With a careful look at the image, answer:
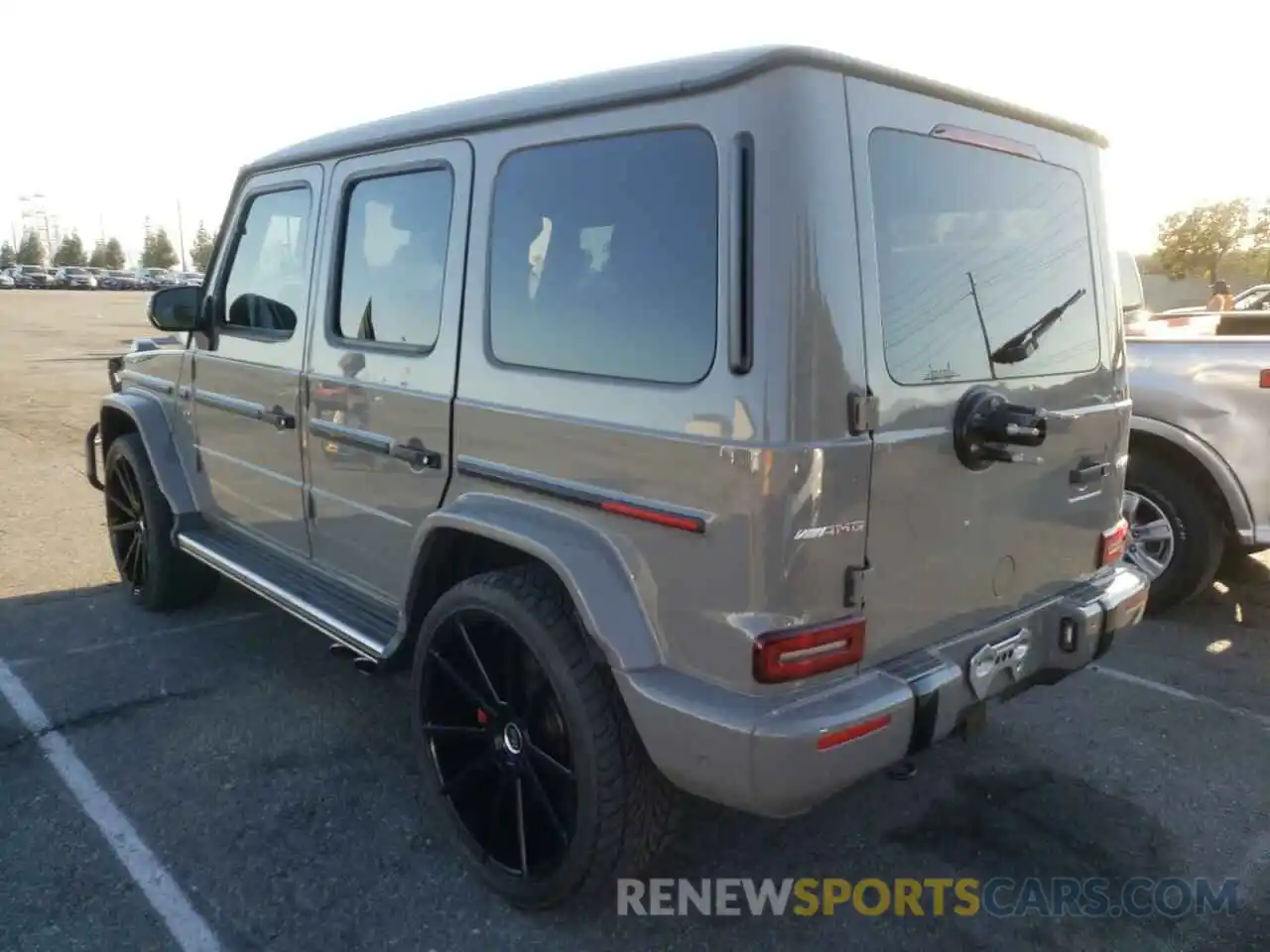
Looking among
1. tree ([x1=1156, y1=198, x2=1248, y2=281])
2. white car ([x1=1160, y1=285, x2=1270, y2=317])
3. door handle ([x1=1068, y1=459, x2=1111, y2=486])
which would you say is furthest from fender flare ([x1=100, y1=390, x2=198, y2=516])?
tree ([x1=1156, y1=198, x2=1248, y2=281])

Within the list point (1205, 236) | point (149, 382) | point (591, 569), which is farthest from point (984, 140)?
point (1205, 236)

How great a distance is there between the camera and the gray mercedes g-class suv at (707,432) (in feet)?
7.26

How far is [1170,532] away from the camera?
509 centimetres

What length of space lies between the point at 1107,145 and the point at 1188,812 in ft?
7.17

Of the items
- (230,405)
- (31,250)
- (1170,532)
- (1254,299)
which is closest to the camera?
(230,405)

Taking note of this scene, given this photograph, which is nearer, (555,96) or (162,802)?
(555,96)

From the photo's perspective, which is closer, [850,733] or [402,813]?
[850,733]

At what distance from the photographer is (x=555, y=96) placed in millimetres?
2650

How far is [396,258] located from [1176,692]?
3.61 metres

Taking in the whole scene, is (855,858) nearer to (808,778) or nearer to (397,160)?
(808,778)

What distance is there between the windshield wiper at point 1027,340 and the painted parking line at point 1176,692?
217 centimetres

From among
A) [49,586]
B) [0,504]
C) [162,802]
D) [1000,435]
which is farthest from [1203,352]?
[0,504]

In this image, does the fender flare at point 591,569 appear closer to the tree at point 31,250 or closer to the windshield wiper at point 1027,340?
the windshield wiper at point 1027,340

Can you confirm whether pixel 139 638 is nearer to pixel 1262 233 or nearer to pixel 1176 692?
pixel 1176 692
